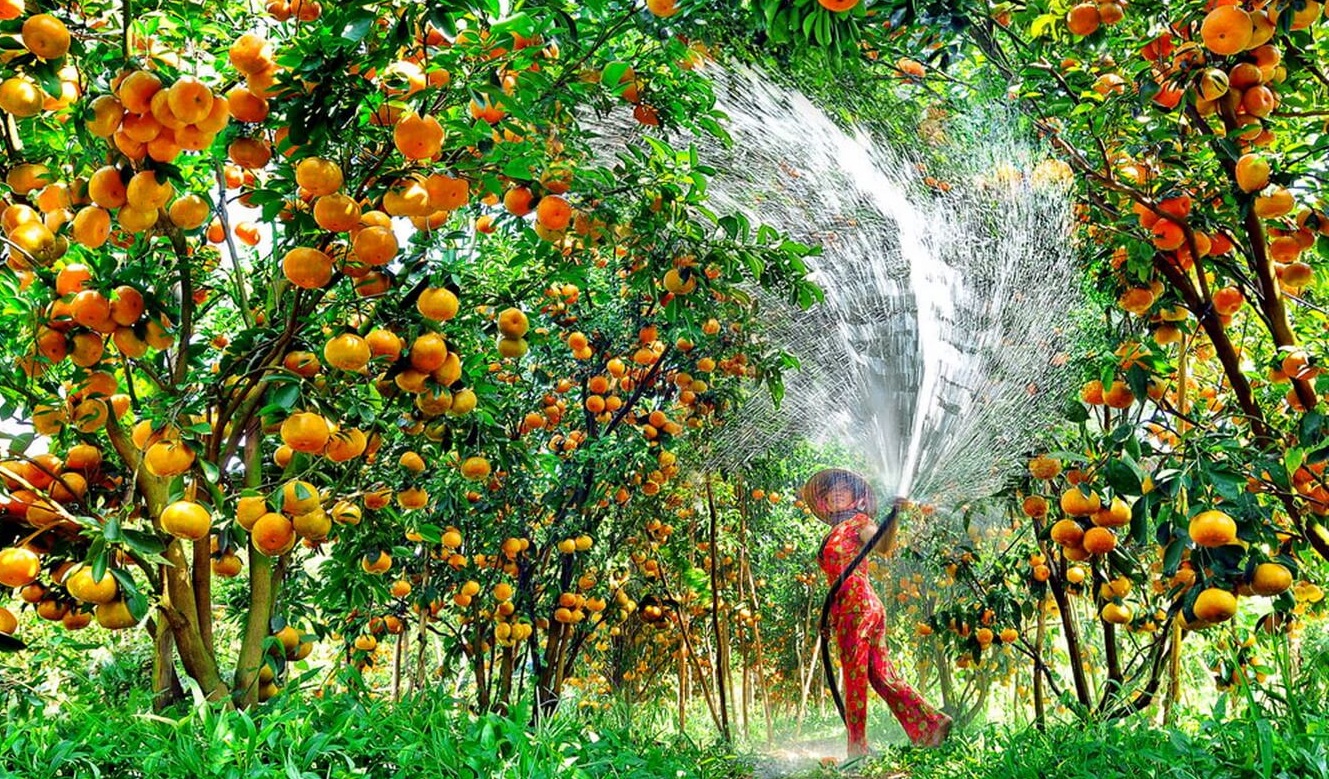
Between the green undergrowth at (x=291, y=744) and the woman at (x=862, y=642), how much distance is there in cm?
303

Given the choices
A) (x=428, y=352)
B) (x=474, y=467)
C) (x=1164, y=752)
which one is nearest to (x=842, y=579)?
(x=1164, y=752)

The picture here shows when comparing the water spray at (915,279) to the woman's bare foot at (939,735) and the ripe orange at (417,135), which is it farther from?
the ripe orange at (417,135)

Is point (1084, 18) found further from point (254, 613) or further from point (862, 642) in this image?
point (862, 642)

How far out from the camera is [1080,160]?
2.02m

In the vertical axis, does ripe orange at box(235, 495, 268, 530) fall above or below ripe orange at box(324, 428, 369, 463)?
below

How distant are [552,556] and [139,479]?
7.40ft

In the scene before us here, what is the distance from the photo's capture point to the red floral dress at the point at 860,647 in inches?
192

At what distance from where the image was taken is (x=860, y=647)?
16.3 feet

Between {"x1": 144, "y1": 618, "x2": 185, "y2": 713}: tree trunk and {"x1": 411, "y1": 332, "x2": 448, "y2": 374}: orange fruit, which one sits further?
{"x1": 144, "y1": 618, "x2": 185, "y2": 713}: tree trunk

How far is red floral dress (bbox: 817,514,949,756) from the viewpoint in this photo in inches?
192

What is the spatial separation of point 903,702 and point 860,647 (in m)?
0.34

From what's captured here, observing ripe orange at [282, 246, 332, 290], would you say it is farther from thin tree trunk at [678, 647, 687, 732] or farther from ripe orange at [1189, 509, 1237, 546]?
thin tree trunk at [678, 647, 687, 732]

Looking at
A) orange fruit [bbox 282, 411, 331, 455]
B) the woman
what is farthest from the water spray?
orange fruit [bbox 282, 411, 331, 455]

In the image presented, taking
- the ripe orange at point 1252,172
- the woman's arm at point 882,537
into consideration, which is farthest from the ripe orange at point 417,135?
the woman's arm at point 882,537
